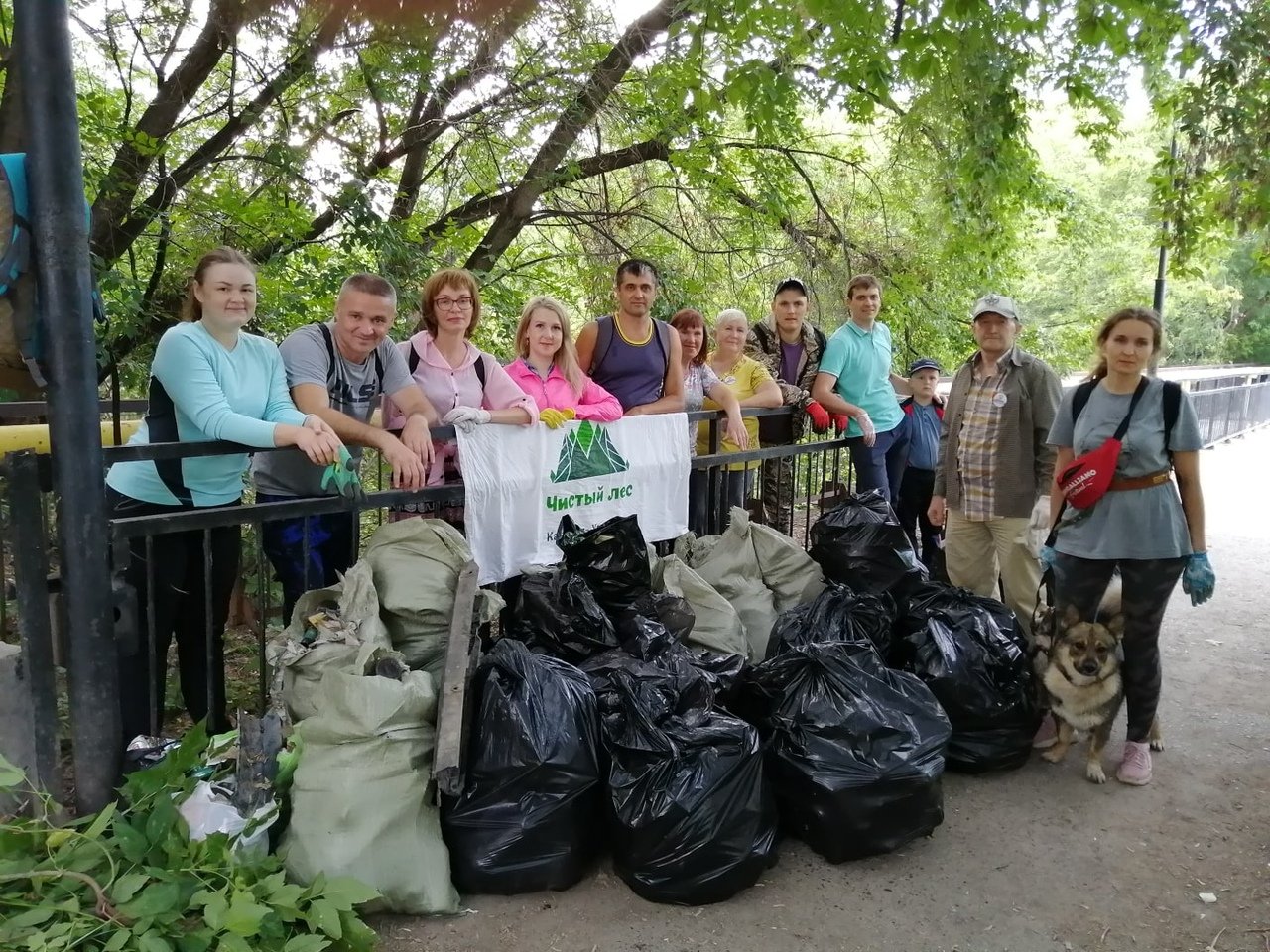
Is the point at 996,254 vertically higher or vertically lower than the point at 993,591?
higher

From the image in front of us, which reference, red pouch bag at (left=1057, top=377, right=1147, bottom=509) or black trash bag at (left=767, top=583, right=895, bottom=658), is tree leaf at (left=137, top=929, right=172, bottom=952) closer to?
black trash bag at (left=767, top=583, right=895, bottom=658)

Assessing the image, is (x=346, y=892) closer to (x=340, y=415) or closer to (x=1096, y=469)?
(x=340, y=415)

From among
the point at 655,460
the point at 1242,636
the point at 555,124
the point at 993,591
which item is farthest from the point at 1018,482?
the point at 555,124

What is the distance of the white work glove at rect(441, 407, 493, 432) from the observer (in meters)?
3.62

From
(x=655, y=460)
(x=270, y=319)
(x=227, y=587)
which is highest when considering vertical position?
(x=270, y=319)

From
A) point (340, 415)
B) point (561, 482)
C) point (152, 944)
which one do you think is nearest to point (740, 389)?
point (561, 482)

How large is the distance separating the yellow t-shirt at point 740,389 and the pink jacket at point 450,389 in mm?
1490

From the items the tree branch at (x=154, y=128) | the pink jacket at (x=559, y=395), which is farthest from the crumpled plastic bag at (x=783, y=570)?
the tree branch at (x=154, y=128)

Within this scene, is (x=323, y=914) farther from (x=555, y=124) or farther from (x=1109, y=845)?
(x=555, y=124)

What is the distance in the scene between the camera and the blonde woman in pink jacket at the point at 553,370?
4.11m

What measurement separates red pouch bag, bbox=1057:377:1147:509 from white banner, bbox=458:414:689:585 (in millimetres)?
1800

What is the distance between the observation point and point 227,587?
3.25 metres

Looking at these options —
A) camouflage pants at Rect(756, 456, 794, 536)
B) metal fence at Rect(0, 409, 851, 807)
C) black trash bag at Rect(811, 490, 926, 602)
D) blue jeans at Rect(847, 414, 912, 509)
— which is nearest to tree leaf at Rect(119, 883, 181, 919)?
metal fence at Rect(0, 409, 851, 807)

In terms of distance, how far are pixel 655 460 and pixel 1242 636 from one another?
3918mm
